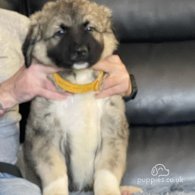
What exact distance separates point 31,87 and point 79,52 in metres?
0.23

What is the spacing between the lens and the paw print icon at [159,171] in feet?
7.40

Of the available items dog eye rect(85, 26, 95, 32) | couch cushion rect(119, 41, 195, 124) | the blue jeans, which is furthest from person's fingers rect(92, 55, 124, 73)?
the blue jeans

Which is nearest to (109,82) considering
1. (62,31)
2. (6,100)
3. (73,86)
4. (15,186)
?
(73,86)

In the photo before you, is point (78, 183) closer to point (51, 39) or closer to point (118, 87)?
point (118, 87)

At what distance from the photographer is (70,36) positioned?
192 cm

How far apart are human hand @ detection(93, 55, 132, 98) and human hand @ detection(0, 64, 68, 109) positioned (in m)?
0.14

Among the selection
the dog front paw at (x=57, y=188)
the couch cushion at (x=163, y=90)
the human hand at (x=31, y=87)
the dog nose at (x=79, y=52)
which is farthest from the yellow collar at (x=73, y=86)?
the couch cushion at (x=163, y=90)

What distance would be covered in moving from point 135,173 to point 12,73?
1.98 ft

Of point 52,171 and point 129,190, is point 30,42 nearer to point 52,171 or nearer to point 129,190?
point 52,171

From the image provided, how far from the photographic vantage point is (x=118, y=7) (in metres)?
2.45

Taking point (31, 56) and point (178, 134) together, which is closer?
point (31, 56)

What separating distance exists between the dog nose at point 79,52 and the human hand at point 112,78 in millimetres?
136

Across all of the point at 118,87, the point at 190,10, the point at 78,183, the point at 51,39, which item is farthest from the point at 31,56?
the point at 190,10

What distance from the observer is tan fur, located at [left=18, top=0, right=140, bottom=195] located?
197 centimetres
